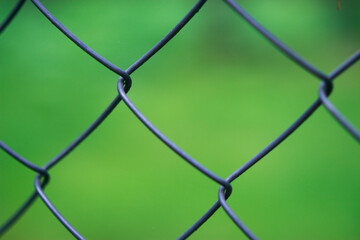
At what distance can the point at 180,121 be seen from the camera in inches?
104

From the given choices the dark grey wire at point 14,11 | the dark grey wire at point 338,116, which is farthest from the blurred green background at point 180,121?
the dark grey wire at point 338,116

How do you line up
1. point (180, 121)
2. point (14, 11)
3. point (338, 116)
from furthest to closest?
point (180, 121) → point (14, 11) → point (338, 116)

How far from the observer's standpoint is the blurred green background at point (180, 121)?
1.98 metres

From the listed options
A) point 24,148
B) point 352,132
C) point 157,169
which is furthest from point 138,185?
point 352,132

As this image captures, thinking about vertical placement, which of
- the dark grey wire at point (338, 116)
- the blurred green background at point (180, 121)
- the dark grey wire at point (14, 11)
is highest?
the dark grey wire at point (14, 11)

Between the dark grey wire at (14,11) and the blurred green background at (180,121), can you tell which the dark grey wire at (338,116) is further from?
the blurred green background at (180,121)

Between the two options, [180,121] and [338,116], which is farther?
[180,121]

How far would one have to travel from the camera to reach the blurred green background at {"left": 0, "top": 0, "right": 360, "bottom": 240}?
1976 millimetres

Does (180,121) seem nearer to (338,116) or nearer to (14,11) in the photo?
(14,11)

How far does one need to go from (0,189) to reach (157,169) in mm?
698

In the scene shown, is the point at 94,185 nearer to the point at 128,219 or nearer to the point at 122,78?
the point at 128,219

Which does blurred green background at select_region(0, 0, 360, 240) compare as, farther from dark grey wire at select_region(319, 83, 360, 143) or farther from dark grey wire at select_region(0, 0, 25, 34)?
dark grey wire at select_region(319, 83, 360, 143)

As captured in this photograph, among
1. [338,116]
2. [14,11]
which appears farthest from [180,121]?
[338,116]

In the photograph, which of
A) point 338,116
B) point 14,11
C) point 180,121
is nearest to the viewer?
point 338,116
